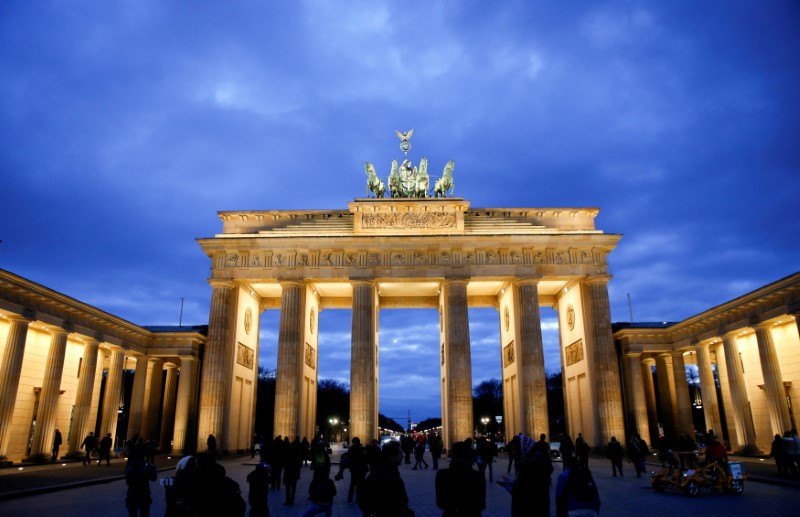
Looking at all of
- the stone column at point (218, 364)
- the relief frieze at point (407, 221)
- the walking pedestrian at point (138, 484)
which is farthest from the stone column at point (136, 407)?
the walking pedestrian at point (138, 484)

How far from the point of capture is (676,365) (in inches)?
1614

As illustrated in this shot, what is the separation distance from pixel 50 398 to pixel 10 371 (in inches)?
149

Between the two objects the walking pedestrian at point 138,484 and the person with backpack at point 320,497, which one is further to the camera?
the walking pedestrian at point 138,484

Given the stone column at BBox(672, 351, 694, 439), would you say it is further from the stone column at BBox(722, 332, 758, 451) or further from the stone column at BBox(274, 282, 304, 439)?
the stone column at BBox(274, 282, 304, 439)

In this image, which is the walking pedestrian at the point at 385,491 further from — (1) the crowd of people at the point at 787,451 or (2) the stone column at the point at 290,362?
(2) the stone column at the point at 290,362

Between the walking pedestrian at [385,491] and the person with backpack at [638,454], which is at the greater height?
the walking pedestrian at [385,491]

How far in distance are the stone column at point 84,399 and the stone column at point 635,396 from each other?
34904 mm

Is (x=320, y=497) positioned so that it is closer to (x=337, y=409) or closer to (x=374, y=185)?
(x=374, y=185)

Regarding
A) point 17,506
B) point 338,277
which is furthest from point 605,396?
point 17,506

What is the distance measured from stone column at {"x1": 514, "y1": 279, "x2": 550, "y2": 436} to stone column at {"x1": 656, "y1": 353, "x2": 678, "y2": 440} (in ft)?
34.8

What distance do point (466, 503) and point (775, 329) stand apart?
3429cm

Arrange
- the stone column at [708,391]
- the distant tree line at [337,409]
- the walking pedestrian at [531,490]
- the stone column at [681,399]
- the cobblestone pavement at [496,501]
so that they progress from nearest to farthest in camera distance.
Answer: the walking pedestrian at [531,490]
the cobblestone pavement at [496,501]
the stone column at [708,391]
the stone column at [681,399]
the distant tree line at [337,409]

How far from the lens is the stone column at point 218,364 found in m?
36.0

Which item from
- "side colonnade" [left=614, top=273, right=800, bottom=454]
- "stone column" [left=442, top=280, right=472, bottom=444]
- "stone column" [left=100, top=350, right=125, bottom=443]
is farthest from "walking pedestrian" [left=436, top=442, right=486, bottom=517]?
"stone column" [left=100, top=350, right=125, bottom=443]
